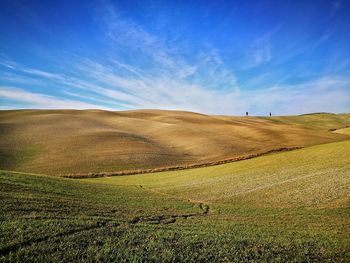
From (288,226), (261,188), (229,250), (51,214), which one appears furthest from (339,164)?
(51,214)

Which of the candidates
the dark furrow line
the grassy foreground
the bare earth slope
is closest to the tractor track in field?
the grassy foreground

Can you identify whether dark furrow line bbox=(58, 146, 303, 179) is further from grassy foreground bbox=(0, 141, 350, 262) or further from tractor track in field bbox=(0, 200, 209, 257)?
tractor track in field bbox=(0, 200, 209, 257)

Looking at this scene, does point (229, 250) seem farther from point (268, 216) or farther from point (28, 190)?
point (28, 190)

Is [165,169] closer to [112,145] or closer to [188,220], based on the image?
[112,145]

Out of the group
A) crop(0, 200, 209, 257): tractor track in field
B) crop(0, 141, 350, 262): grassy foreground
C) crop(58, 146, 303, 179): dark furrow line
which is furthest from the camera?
crop(58, 146, 303, 179): dark furrow line

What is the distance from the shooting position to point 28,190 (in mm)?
20062

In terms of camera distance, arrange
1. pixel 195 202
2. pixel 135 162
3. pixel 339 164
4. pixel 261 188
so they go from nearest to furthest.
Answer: pixel 195 202 < pixel 261 188 < pixel 339 164 < pixel 135 162

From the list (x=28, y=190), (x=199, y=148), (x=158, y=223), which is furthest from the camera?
(x=199, y=148)

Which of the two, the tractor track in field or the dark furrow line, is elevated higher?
the tractor track in field

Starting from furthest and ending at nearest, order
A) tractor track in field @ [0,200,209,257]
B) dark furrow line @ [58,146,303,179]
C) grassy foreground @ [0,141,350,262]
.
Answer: dark furrow line @ [58,146,303,179]
grassy foreground @ [0,141,350,262]
tractor track in field @ [0,200,209,257]

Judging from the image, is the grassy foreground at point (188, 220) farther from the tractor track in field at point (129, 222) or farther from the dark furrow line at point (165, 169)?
the dark furrow line at point (165, 169)

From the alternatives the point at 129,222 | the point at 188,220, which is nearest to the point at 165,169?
the point at 188,220

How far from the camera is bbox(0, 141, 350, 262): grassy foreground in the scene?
10.8 meters

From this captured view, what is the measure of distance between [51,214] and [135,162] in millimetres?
31549
